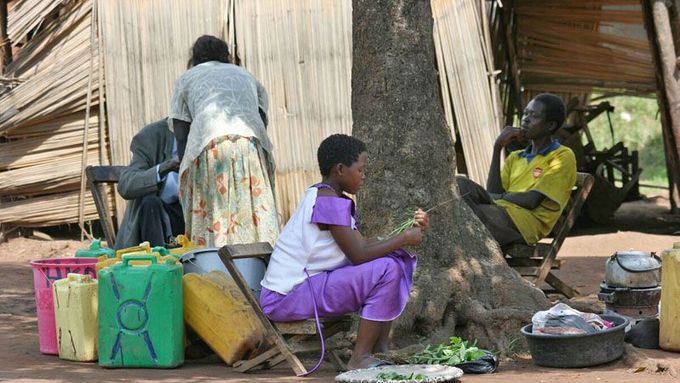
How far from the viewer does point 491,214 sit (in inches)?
280

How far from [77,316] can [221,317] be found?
713 millimetres

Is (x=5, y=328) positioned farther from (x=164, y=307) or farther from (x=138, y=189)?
(x=164, y=307)

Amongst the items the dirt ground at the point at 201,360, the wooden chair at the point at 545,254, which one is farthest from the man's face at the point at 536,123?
the dirt ground at the point at 201,360

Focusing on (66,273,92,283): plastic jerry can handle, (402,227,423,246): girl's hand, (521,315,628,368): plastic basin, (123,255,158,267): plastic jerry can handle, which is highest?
(402,227,423,246): girl's hand

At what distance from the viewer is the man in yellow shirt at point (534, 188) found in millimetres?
7137

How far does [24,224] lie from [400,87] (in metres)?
5.21

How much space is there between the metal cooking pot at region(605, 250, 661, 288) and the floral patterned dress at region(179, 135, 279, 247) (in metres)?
1.95

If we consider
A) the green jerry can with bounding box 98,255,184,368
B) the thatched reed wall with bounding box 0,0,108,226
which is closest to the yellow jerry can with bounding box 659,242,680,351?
the green jerry can with bounding box 98,255,184,368

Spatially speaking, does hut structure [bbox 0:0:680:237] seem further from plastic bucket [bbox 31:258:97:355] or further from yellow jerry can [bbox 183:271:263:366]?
yellow jerry can [bbox 183:271:263:366]

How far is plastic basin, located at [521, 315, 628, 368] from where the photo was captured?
5348 millimetres

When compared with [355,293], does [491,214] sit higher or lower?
higher

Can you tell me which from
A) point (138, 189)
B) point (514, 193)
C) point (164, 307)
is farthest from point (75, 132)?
point (164, 307)

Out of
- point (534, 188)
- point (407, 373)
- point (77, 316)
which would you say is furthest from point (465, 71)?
point (407, 373)

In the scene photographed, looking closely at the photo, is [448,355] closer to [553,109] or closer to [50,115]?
[553,109]
